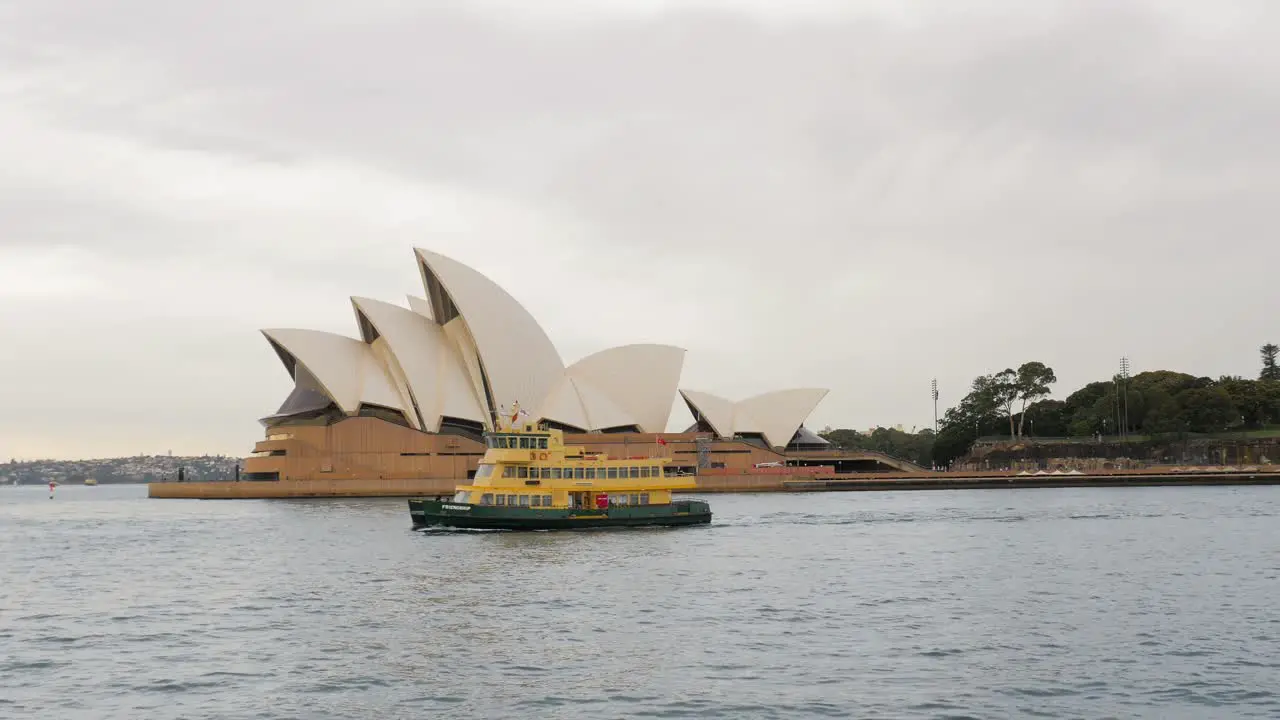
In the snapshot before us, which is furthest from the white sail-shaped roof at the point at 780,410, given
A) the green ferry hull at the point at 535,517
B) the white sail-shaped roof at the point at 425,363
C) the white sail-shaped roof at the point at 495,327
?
the green ferry hull at the point at 535,517

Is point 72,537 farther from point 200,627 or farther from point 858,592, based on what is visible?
point 858,592

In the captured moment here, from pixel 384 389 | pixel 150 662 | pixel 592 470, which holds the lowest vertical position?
pixel 150 662

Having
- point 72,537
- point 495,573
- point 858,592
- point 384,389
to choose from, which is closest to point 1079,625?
point 858,592

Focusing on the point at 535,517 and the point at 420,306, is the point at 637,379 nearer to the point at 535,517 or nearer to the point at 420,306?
the point at 420,306

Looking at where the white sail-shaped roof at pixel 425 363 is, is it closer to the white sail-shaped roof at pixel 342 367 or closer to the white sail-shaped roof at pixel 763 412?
the white sail-shaped roof at pixel 342 367

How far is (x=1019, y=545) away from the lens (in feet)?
152

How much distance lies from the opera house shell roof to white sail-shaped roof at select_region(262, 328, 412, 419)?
8 cm

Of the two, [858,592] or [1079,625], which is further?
[858,592]

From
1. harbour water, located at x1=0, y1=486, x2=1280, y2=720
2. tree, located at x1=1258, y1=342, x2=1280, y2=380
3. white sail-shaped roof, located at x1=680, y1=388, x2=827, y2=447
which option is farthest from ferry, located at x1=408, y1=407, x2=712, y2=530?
tree, located at x1=1258, y1=342, x2=1280, y2=380

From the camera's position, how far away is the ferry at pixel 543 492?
53.4m

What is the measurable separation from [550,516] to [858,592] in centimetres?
2251

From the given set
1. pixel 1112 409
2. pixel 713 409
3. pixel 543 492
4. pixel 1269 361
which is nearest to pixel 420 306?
pixel 713 409

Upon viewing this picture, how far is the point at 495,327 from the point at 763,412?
31168 mm

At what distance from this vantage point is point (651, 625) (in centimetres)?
2769
